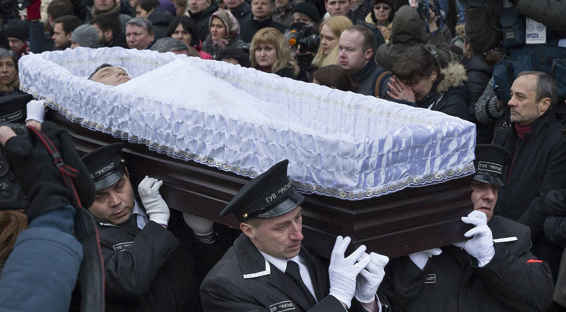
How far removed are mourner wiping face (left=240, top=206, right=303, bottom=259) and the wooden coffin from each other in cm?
9

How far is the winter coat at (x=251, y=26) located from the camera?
6.79m

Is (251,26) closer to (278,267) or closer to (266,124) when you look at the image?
(266,124)

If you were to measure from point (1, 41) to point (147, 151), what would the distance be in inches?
166

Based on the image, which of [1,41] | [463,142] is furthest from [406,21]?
[1,41]

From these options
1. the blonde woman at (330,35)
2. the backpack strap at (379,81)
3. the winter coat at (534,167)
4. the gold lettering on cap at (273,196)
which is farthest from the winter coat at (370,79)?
the gold lettering on cap at (273,196)

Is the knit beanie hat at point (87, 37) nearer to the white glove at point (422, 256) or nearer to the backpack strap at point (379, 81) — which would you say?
the backpack strap at point (379, 81)

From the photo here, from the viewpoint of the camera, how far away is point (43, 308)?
1.69 m

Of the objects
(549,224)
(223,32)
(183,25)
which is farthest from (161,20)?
(549,224)

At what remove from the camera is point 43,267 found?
1.75m

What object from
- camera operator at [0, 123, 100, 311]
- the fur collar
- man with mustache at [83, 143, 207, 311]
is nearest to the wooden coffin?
man with mustache at [83, 143, 207, 311]

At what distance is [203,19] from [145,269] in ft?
16.4

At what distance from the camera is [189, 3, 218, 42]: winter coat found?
7.20 m

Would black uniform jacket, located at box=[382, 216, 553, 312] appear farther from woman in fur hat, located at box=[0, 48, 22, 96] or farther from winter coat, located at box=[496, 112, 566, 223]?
woman in fur hat, located at box=[0, 48, 22, 96]

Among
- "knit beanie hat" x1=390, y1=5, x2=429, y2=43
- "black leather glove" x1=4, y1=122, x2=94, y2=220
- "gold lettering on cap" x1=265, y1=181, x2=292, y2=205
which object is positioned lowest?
"gold lettering on cap" x1=265, y1=181, x2=292, y2=205
